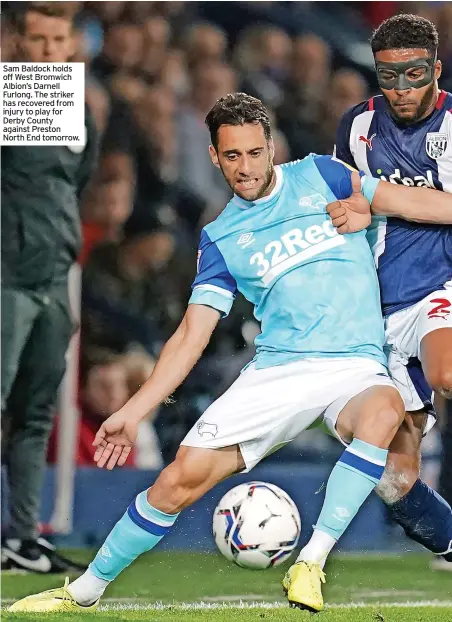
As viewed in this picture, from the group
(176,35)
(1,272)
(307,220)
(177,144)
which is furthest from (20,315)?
(307,220)

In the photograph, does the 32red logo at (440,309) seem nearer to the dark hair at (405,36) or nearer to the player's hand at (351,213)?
the player's hand at (351,213)

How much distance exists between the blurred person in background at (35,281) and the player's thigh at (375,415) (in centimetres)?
269

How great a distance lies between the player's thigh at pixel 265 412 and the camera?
12.5ft

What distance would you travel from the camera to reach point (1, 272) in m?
6.03

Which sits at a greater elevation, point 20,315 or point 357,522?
point 20,315

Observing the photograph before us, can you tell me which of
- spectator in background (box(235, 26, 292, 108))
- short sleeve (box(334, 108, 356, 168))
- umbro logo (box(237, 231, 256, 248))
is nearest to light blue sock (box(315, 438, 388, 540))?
umbro logo (box(237, 231, 256, 248))

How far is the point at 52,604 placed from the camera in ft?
12.7

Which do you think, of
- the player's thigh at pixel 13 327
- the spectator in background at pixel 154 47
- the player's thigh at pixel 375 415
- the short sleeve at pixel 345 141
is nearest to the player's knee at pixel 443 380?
the player's thigh at pixel 375 415

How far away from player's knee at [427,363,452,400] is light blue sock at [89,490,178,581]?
3.46 feet

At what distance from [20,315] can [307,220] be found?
8.15 ft

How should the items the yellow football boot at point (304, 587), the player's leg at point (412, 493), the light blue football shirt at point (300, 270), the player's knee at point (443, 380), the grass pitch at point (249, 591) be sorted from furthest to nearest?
the grass pitch at point (249, 591) → the player's leg at point (412, 493) → the light blue football shirt at point (300, 270) → the player's knee at point (443, 380) → the yellow football boot at point (304, 587)

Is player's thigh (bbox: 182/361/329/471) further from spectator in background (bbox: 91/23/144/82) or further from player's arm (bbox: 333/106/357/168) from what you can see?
spectator in background (bbox: 91/23/144/82)

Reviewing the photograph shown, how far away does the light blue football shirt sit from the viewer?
391 centimetres

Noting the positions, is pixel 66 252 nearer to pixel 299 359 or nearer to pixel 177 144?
pixel 177 144
